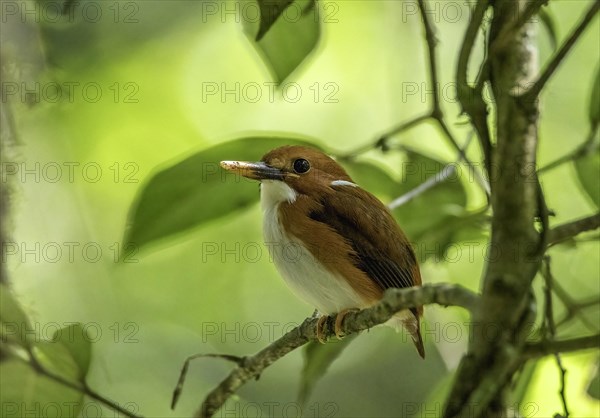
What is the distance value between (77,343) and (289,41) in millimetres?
758

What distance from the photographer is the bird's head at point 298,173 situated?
2547mm

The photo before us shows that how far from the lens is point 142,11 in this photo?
4.77 m

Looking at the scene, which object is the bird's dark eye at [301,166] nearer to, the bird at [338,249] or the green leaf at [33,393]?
the bird at [338,249]

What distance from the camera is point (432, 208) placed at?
7.44ft

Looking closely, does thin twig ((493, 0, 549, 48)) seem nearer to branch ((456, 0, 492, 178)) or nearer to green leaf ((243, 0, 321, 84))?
branch ((456, 0, 492, 178))

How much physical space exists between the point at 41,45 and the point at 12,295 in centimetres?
124

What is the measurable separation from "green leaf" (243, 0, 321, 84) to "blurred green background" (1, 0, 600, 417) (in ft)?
6.41

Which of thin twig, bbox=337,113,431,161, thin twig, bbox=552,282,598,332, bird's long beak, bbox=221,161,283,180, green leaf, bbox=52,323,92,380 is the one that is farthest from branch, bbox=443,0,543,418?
green leaf, bbox=52,323,92,380

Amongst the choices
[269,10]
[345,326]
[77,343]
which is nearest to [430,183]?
[345,326]

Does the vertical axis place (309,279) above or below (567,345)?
below

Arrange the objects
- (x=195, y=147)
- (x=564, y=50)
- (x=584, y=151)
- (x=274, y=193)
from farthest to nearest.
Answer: (x=195, y=147)
(x=274, y=193)
(x=584, y=151)
(x=564, y=50)

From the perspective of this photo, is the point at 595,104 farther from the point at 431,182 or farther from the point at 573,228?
the point at 573,228

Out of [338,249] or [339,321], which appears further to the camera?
[338,249]

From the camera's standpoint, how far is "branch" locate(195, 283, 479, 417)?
121 cm
